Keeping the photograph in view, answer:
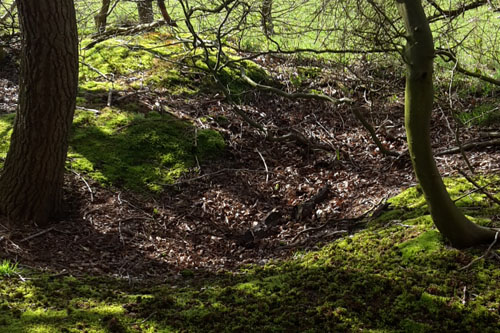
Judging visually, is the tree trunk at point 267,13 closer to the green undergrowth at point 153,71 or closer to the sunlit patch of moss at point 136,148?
the green undergrowth at point 153,71

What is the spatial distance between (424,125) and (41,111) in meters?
3.69

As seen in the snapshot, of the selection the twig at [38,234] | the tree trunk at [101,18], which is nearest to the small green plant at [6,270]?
the twig at [38,234]

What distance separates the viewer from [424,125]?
3193 millimetres

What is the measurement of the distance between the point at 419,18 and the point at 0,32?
389 inches

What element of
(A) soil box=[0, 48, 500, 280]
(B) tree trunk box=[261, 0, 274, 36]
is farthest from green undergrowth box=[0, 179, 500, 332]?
(B) tree trunk box=[261, 0, 274, 36]

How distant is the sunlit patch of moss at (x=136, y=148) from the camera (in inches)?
251

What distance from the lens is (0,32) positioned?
10250 mm

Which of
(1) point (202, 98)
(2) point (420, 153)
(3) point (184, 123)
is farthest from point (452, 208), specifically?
(1) point (202, 98)

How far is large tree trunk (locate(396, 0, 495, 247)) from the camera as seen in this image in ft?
9.72

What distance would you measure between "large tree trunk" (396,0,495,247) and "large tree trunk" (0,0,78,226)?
11.2 feet

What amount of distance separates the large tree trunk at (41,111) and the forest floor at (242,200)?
0.37m

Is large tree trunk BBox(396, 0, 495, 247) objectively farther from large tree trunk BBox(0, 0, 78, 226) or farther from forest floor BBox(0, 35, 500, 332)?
large tree trunk BBox(0, 0, 78, 226)

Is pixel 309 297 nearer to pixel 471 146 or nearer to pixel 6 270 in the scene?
pixel 6 270

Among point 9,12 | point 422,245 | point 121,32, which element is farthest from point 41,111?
point 121,32
